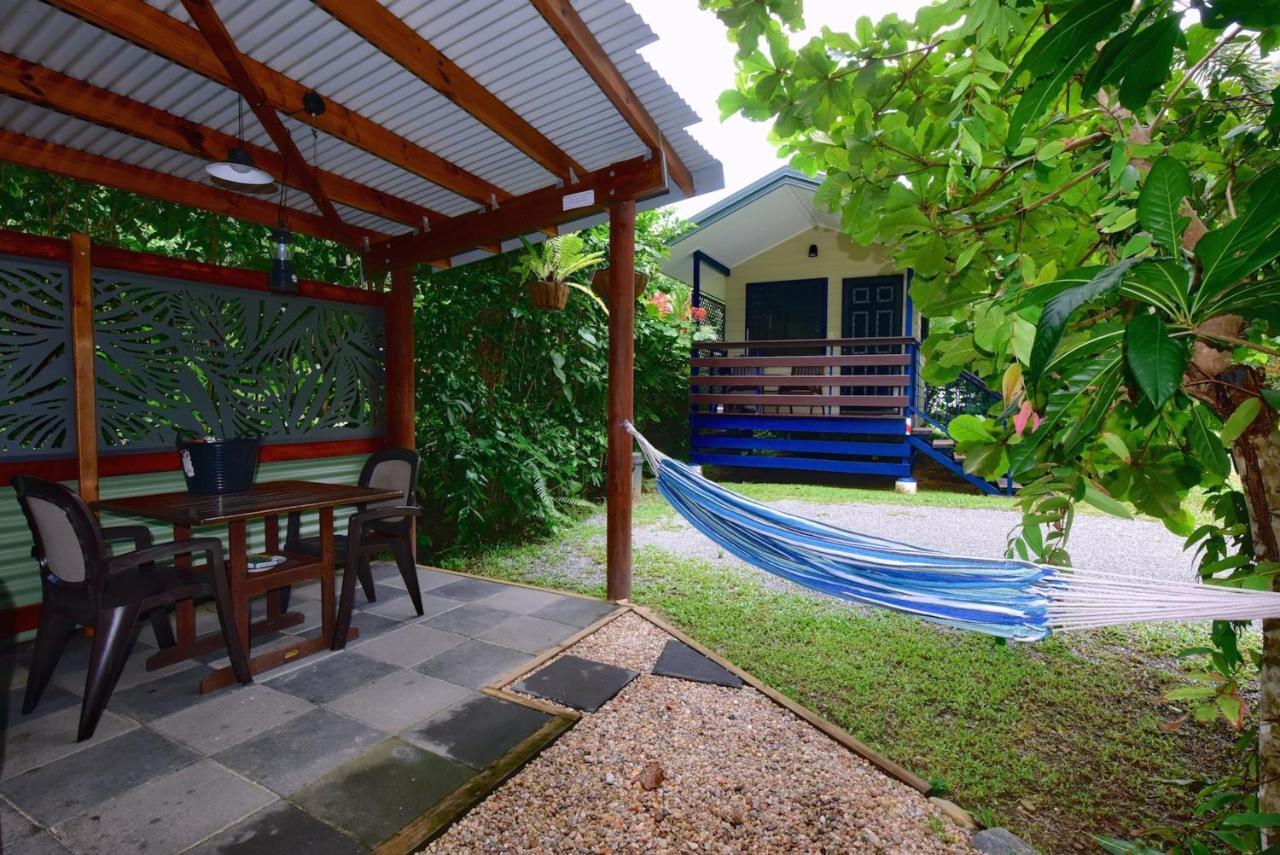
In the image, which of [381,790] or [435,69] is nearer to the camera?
[381,790]

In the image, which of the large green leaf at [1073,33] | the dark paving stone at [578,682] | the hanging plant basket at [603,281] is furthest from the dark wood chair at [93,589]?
the large green leaf at [1073,33]

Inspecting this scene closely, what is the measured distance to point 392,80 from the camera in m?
2.65

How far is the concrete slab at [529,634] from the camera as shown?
9.21 feet

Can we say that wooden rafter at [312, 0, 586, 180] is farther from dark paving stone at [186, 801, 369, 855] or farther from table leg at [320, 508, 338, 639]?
dark paving stone at [186, 801, 369, 855]

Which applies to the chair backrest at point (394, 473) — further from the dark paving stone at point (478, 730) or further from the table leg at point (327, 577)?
the dark paving stone at point (478, 730)

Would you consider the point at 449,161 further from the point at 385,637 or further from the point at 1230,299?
the point at 1230,299

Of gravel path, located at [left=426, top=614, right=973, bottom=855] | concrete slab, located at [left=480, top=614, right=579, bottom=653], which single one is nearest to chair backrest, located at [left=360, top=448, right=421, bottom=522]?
concrete slab, located at [left=480, top=614, right=579, bottom=653]

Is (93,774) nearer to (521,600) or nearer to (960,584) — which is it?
(521,600)

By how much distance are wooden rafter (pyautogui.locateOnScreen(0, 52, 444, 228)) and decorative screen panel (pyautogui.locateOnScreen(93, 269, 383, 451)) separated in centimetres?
75

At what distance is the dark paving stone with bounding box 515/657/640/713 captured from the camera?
2.28 metres

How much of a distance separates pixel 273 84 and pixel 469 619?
8.72 ft

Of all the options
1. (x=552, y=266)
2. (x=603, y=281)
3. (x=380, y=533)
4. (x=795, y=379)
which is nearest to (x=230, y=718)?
(x=380, y=533)

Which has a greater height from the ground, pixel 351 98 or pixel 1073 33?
pixel 351 98

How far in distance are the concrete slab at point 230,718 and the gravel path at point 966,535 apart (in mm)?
2720
